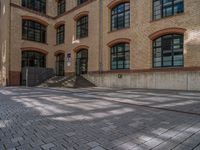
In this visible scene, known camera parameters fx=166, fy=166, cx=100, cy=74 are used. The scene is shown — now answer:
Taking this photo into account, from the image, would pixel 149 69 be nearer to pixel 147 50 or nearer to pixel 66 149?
pixel 147 50

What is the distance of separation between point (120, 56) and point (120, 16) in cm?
397

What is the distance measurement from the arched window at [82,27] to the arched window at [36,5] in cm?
628

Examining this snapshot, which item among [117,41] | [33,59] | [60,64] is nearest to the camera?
[117,41]

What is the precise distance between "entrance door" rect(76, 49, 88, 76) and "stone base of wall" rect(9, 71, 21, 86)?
699cm

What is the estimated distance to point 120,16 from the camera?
1633 centimetres

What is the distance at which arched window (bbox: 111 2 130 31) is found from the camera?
51.6ft

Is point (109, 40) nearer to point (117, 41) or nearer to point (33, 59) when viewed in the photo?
point (117, 41)

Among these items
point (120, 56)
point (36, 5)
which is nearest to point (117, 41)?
point (120, 56)

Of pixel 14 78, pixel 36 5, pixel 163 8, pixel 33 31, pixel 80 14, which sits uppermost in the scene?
pixel 36 5

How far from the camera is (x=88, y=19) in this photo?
18.8 meters

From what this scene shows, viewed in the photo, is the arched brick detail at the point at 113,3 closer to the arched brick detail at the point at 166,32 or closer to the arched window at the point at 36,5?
the arched brick detail at the point at 166,32

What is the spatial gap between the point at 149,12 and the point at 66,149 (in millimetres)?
13619

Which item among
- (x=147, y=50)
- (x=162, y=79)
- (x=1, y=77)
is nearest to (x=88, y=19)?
(x=147, y=50)

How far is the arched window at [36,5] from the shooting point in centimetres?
2114
